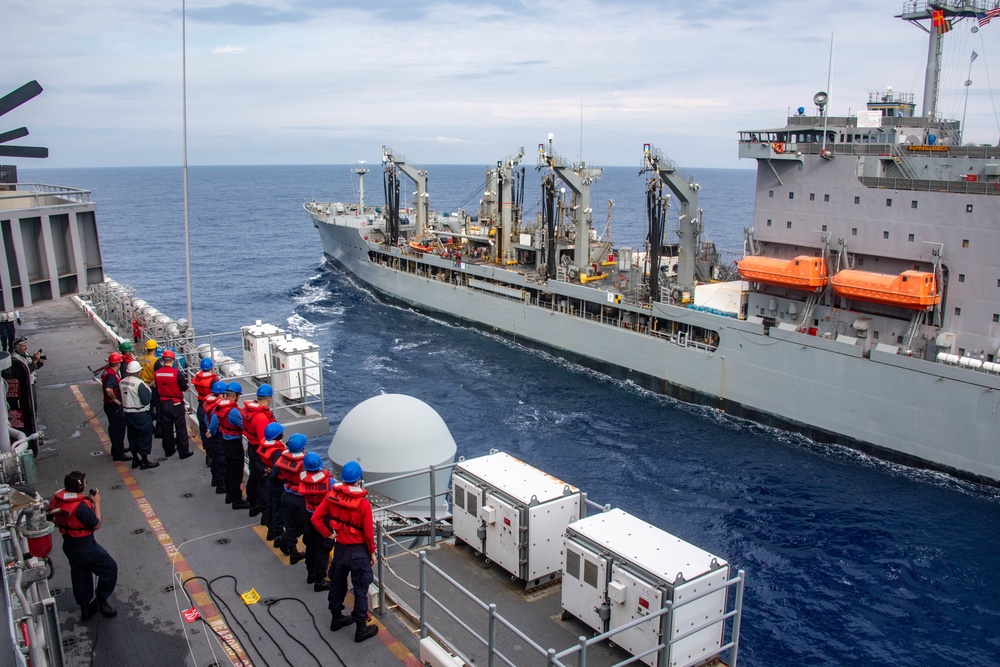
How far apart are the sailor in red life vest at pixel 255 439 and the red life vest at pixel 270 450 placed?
0.44 metres

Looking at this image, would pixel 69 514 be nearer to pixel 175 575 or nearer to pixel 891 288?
pixel 175 575

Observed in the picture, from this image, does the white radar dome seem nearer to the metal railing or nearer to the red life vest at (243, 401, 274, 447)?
the red life vest at (243, 401, 274, 447)

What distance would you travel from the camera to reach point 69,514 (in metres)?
7.73

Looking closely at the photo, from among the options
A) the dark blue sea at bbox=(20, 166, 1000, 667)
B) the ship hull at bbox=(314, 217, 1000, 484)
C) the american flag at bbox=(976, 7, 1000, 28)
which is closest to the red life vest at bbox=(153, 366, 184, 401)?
the dark blue sea at bbox=(20, 166, 1000, 667)

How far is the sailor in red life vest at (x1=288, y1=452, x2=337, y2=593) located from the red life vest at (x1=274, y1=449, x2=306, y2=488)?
68 millimetres

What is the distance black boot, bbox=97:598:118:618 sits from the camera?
8.02m

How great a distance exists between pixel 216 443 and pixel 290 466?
257 cm

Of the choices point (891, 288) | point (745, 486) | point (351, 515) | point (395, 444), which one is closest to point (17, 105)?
point (351, 515)

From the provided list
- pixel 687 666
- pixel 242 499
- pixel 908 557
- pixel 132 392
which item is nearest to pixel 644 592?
pixel 687 666

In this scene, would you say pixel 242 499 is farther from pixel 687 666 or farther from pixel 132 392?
pixel 687 666

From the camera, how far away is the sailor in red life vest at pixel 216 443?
1064cm

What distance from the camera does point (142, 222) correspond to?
92.9 meters

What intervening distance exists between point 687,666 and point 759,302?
22341 mm

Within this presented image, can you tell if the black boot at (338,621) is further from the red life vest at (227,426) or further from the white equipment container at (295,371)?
the white equipment container at (295,371)
